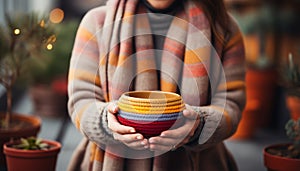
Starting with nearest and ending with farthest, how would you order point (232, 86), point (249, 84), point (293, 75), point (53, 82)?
point (232, 86) < point (293, 75) < point (53, 82) < point (249, 84)

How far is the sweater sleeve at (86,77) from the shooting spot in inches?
63.1

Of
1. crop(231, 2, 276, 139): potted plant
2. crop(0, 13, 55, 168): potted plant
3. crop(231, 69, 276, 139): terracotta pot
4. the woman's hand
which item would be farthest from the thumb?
crop(231, 69, 276, 139): terracotta pot

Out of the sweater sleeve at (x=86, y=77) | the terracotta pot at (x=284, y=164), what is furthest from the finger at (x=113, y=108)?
the terracotta pot at (x=284, y=164)

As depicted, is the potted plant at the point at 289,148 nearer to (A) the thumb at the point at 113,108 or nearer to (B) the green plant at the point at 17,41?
(A) the thumb at the point at 113,108

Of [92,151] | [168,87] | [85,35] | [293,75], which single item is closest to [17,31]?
[85,35]

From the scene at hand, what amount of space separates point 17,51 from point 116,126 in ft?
3.35

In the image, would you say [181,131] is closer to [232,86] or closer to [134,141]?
[134,141]

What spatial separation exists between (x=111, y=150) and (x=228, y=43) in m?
0.46

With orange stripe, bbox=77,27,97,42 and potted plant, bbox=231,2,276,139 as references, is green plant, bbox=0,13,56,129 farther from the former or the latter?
potted plant, bbox=231,2,276,139

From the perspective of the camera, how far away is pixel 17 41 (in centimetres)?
227

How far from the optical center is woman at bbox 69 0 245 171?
1593 millimetres

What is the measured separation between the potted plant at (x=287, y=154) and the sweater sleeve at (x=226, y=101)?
305mm

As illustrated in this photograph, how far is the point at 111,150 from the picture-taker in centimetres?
161

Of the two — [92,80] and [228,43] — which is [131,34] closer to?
[92,80]
